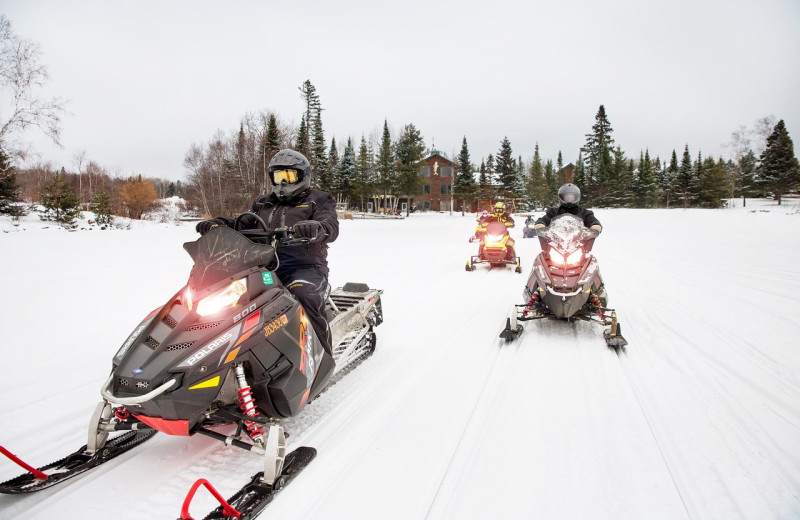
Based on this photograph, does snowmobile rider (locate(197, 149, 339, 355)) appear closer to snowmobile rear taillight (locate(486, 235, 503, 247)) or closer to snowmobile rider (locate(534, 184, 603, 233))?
snowmobile rider (locate(534, 184, 603, 233))

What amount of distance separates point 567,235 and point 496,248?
5657 millimetres

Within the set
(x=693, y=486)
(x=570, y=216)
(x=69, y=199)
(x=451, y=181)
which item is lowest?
(x=693, y=486)

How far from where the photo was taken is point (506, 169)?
165ft

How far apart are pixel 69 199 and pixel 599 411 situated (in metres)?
27.1

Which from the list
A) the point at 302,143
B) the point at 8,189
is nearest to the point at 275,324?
the point at 8,189

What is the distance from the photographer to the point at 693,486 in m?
2.38

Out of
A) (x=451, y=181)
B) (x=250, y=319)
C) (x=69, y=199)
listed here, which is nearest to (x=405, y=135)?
(x=451, y=181)

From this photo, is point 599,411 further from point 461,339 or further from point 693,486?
point 461,339

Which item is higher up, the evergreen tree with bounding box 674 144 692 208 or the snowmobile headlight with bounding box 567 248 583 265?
the evergreen tree with bounding box 674 144 692 208

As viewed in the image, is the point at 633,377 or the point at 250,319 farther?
the point at 633,377

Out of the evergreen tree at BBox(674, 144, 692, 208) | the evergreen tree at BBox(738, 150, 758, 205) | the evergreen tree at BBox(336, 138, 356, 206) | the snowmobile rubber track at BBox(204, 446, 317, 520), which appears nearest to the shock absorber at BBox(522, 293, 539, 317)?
the snowmobile rubber track at BBox(204, 446, 317, 520)

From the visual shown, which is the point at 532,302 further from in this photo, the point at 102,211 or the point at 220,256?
the point at 102,211

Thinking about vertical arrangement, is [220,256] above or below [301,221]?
below

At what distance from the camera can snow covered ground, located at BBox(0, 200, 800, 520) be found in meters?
2.28
